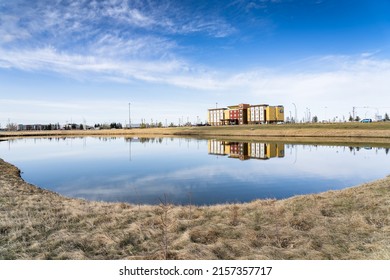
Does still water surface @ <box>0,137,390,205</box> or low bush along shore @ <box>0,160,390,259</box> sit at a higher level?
low bush along shore @ <box>0,160,390,259</box>

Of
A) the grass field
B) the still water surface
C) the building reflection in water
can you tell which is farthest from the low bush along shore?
the building reflection in water

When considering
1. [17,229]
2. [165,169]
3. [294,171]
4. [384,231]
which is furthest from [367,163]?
[17,229]

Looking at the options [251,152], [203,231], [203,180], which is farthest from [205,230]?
[251,152]

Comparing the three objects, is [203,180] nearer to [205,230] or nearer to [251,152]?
[205,230]

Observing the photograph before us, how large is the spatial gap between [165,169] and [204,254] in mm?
18038

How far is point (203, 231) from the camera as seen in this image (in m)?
7.86

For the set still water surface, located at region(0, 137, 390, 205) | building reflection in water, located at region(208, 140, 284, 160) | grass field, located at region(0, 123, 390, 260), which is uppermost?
grass field, located at region(0, 123, 390, 260)

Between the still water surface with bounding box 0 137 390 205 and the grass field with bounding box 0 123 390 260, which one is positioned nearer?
the grass field with bounding box 0 123 390 260

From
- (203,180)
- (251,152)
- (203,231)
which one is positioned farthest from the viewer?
(251,152)

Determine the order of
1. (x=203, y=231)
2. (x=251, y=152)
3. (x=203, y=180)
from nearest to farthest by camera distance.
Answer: (x=203, y=231), (x=203, y=180), (x=251, y=152)

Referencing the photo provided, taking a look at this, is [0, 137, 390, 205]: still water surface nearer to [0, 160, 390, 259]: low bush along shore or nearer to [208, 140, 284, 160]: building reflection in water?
[0, 160, 390, 259]: low bush along shore

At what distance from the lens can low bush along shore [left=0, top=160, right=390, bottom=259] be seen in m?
6.52

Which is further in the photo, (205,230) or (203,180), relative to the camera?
(203,180)

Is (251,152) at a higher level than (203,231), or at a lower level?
lower
